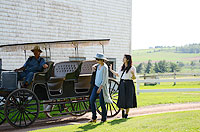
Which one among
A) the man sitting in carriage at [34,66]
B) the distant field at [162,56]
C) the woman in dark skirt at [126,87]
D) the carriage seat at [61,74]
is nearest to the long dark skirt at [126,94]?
the woman in dark skirt at [126,87]

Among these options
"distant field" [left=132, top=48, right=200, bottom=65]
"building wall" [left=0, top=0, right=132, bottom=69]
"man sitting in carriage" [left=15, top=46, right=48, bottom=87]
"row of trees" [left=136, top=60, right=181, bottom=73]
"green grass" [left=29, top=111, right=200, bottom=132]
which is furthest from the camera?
"distant field" [left=132, top=48, right=200, bottom=65]

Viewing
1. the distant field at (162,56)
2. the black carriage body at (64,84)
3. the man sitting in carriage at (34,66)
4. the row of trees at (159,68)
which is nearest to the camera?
the black carriage body at (64,84)

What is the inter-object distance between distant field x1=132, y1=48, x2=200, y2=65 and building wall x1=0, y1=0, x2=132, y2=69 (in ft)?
299

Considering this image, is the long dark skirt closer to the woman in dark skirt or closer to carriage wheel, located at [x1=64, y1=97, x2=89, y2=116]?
the woman in dark skirt

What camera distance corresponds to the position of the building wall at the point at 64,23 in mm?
16141

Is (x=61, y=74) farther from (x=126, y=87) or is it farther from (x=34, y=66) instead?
(x=126, y=87)

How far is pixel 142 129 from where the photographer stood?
8062mm

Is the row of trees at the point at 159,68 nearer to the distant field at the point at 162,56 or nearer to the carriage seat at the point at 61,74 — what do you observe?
the distant field at the point at 162,56

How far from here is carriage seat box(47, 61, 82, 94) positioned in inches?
406

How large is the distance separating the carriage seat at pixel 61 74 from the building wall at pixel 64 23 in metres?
5.16

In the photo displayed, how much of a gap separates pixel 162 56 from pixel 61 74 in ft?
384

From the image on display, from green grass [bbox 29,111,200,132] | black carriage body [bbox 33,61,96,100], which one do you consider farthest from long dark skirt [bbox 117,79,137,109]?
black carriage body [bbox 33,61,96,100]

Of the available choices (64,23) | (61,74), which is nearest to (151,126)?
(61,74)

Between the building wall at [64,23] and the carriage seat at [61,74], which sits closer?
the carriage seat at [61,74]
